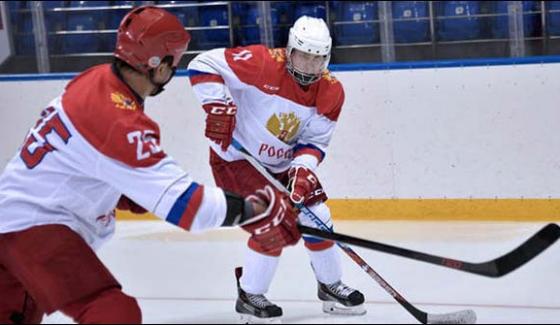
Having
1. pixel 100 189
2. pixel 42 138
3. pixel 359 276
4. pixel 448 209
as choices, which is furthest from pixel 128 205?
pixel 448 209

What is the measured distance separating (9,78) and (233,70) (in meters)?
2.43

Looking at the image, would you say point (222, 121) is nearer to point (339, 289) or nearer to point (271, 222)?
point (339, 289)

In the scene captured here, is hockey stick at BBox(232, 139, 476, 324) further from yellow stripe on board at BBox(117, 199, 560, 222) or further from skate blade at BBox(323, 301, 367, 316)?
yellow stripe on board at BBox(117, 199, 560, 222)

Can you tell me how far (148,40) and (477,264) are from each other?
3.54ft

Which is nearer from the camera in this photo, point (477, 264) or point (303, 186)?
point (477, 264)

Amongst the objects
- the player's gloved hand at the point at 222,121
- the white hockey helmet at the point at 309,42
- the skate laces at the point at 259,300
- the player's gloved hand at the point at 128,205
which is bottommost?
the skate laces at the point at 259,300

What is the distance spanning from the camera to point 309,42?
Answer: 12.3ft

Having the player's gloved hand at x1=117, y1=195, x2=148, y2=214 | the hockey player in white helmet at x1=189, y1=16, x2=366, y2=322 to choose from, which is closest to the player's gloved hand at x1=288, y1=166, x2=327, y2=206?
the hockey player in white helmet at x1=189, y1=16, x2=366, y2=322

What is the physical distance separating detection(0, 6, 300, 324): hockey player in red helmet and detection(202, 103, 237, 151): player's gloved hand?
3.32 ft

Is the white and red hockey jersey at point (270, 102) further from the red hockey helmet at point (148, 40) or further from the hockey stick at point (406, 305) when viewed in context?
the red hockey helmet at point (148, 40)

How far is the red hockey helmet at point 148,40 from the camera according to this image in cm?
266

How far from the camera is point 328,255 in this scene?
3.88 metres

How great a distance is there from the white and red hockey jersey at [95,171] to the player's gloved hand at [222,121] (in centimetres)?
100

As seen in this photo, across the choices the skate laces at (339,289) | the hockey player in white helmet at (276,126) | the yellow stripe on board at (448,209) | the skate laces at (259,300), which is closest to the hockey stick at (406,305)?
the hockey player in white helmet at (276,126)
